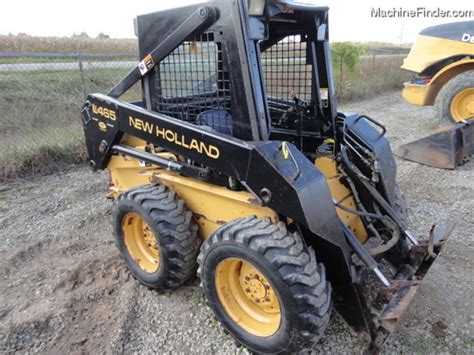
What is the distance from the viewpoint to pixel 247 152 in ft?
7.23

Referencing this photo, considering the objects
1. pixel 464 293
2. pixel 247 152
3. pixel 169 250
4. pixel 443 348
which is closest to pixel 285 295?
pixel 247 152

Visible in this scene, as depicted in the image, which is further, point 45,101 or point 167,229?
point 45,101

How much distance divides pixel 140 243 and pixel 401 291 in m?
1.91

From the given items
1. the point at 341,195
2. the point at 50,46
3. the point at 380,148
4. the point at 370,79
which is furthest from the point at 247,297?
the point at 50,46

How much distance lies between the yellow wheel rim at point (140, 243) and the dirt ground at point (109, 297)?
184 millimetres

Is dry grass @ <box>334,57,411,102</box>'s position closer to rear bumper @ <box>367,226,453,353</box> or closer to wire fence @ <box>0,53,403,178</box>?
wire fence @ <box>0,53,403,178</box>

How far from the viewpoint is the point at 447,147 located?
5461 mm

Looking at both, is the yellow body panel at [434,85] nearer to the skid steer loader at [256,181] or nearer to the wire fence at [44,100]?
the skid steer loader at [256,181]

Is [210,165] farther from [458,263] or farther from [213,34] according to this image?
[458,263]

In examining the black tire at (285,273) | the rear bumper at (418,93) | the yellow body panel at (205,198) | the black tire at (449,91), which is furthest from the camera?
the rear bumper at (418,93)

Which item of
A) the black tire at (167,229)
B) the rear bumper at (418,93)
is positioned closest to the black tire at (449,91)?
the rear bumper at (418,93)

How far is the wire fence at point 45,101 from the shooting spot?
5488 mm

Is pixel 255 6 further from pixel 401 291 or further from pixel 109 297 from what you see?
pixel 109 297

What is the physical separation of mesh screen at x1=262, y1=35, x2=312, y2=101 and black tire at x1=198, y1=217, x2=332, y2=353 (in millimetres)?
1427
